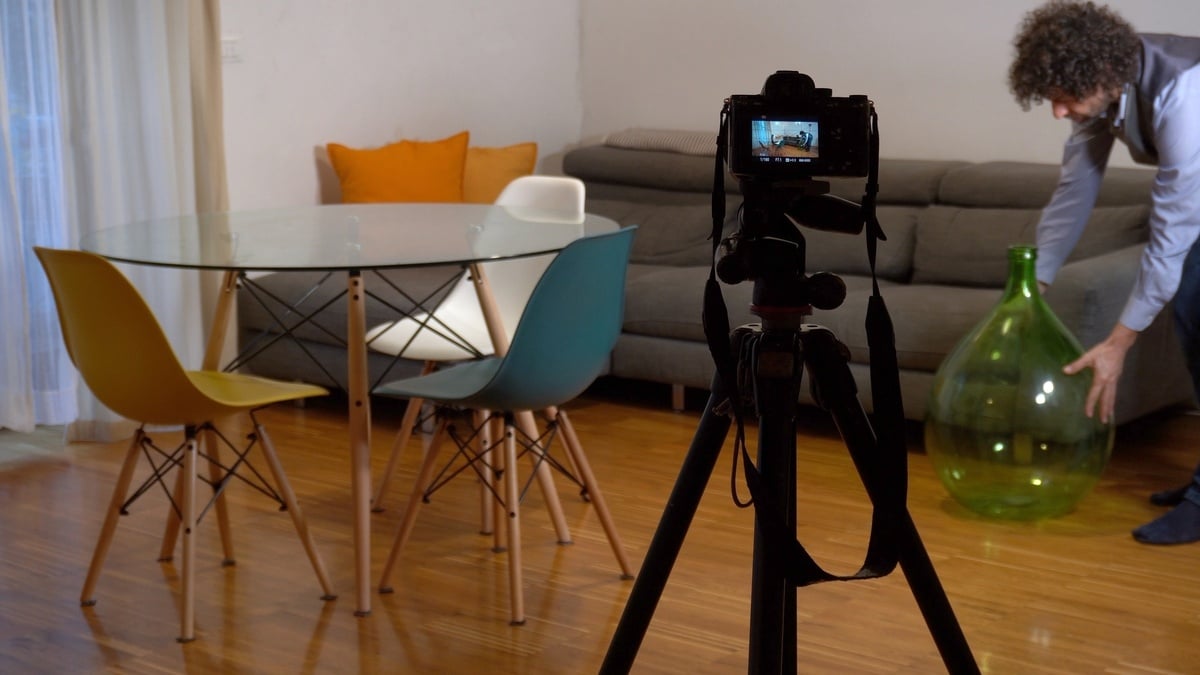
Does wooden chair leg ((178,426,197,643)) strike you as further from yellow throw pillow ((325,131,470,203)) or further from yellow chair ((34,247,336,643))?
yellow throw pillow ((325,131,470,203))

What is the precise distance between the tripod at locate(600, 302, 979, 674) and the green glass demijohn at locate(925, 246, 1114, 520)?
5.13ft

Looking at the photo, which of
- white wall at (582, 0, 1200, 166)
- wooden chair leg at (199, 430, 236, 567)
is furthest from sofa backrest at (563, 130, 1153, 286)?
wooden chair leg at (199, 430, 236, 567)

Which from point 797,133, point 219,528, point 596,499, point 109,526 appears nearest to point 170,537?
point 219,528

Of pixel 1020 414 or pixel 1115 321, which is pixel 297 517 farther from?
pixel 1115 321

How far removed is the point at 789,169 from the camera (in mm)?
1495

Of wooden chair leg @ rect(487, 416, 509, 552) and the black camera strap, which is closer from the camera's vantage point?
the black camera strap

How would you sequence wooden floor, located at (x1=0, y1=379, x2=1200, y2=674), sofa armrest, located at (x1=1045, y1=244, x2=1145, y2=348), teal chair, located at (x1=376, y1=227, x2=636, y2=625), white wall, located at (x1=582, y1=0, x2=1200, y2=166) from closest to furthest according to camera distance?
wooden floor, located at (x1=0, y1=379, x2=1200, y2=674) → teal chair, located at (x1=376, y1=227, x2=636, y2=625) → sofa armrest, located at (x1=1045, y1=244, x2=1145, y2=348) → white wall, located at (x1=582, y1=0, x2=1200, y2=166)

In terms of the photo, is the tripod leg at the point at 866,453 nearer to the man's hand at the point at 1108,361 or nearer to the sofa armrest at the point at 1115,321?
the man's hand at the point at 1108,361

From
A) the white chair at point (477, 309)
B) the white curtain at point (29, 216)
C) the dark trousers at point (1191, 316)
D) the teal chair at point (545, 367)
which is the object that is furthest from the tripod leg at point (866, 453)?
the white curtain at point (29, 216)

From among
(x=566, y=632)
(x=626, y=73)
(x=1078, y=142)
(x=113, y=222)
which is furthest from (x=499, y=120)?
(x=566, y=632)

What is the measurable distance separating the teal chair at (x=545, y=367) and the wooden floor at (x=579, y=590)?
140 mm

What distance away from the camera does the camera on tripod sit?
1.49m

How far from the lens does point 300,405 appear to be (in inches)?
175

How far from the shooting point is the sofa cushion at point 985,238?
3.94 meters
